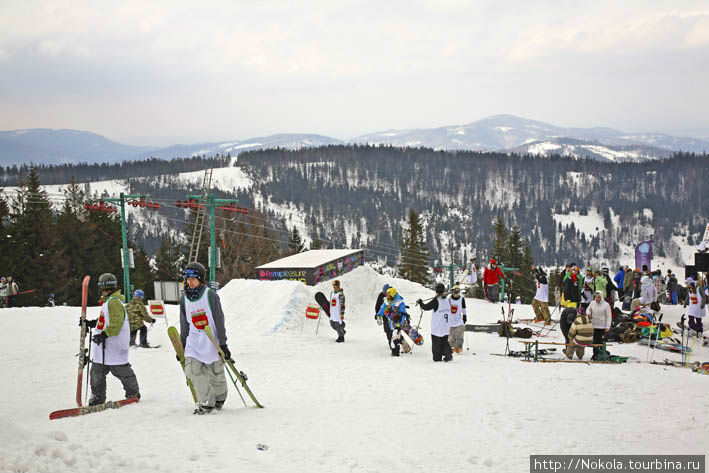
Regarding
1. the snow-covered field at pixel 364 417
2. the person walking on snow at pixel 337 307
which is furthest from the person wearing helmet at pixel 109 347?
the person walking on snow at pixel 337 307

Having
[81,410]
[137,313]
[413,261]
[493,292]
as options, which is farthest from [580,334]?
[413,261]

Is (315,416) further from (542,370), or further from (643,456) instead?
(542,370)

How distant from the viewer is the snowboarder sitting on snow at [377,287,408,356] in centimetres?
1270

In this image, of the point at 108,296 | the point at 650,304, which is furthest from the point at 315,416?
the point at 650,304

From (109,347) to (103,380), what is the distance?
44cm

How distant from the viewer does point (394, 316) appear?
1277cm

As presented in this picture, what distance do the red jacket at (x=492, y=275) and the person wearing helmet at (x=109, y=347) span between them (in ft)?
60.8

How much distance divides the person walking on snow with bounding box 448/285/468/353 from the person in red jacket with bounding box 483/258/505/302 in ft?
35.4

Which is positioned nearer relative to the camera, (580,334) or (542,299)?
(580,334)

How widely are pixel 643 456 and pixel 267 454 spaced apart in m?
3.47

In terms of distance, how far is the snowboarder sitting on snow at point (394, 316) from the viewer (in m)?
12.7

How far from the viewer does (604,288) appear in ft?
52.9

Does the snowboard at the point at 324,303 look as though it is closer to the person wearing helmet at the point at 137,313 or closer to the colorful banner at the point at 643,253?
the person wearing helmet at the point at 137,313

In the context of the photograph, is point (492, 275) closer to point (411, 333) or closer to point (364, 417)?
point (411, 333)
